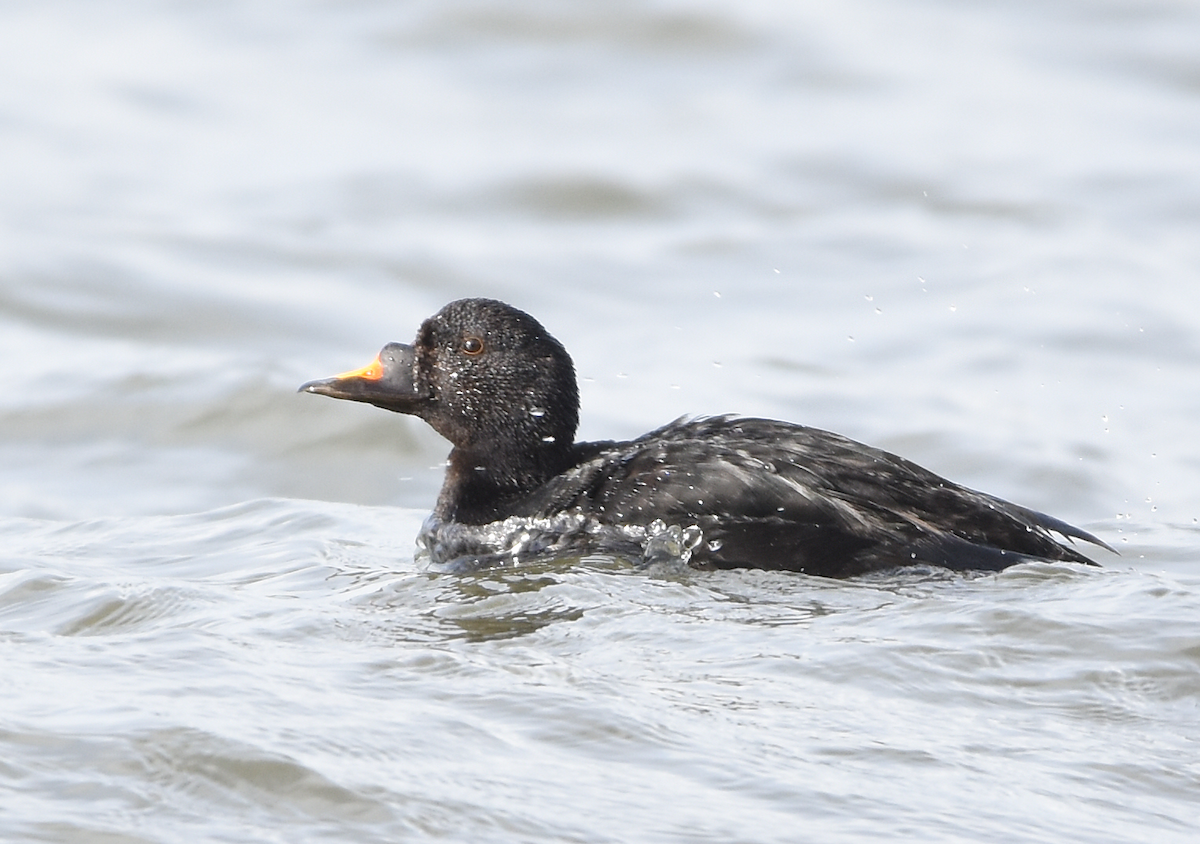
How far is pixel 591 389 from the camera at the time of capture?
11.3 m

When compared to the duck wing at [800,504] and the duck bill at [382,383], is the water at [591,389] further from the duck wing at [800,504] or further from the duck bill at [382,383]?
the duck bill at [382,383]

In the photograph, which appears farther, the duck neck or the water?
the duck neck

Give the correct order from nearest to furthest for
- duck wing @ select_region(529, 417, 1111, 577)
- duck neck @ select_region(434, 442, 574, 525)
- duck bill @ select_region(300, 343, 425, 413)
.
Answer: duck wing @ select_region(529, 417, 1111, 577) → duck neck @ select_region(434, 442, 574, 525) → duck bill @ select_region(300, 343, 425, 413)

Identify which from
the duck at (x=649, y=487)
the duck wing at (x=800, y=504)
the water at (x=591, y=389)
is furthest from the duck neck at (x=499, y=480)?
the water at (x=591, y=389)

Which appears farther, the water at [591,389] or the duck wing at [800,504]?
the duck wing at [800,504]

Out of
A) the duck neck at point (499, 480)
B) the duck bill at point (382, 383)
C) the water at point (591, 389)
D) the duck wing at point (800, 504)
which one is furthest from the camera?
the duck bill at point (382, 383)

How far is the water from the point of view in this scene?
16.3 ft

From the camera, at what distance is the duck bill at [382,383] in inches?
300

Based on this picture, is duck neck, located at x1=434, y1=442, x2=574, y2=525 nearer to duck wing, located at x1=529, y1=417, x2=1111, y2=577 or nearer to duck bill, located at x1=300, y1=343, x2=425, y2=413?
duck wing, located at x1=529, y1=417, x2=1111, y2=577

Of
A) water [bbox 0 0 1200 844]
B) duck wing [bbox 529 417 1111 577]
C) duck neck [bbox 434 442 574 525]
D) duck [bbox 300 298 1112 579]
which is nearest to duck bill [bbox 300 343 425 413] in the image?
duck [bbox 300 298 1112 579]

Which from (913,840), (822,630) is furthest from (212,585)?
(913,840)

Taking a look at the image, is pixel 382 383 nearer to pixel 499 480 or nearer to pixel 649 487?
pixel 499 480

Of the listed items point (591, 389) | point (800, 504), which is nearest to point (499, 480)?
point (800, 504)

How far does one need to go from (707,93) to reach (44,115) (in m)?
5.80
